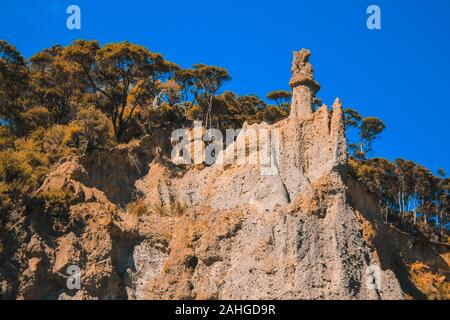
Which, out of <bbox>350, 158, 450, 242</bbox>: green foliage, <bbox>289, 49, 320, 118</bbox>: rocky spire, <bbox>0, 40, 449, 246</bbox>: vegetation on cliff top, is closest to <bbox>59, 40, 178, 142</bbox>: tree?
<bbox>0, 40, 449, 246</bbox>: vegetation on cliff top

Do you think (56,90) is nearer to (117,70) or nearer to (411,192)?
(117,70)

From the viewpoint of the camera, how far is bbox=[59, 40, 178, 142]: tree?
4091 cm

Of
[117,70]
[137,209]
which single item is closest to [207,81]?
[117,70]

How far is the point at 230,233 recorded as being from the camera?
1313 inches

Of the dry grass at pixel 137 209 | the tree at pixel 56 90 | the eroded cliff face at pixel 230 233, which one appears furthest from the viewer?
the tree at pixel 56 90

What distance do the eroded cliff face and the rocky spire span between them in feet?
0.29

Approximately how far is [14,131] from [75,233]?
9138 mm

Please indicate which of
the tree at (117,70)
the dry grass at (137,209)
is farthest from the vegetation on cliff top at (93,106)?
the dry grass at (137,209)

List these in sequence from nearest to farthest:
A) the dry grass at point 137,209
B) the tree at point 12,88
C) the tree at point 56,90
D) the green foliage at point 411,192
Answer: the dry grass at point 137,209 → the tree at point 12,88 → the tree at point 56,90 → the green foliage at point 411,192

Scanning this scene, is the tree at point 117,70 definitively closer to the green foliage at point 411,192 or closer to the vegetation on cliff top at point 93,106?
the vegetation on cliff top at point 93,106

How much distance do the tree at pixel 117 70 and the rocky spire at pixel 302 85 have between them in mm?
7157

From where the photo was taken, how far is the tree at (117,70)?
134 ft

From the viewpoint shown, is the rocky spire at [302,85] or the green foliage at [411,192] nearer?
the rocky spire at [302,85]
